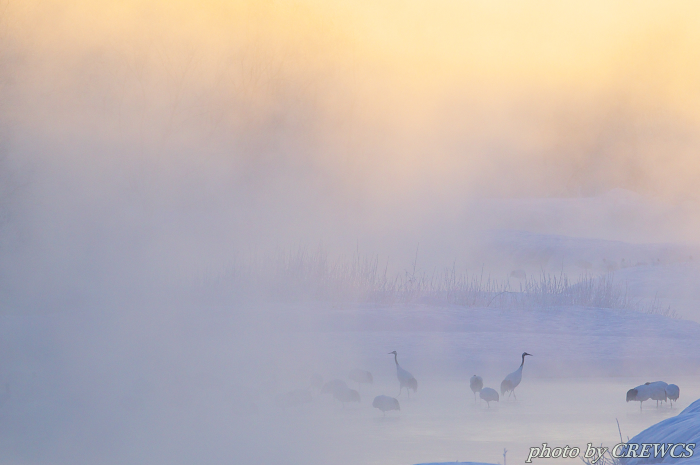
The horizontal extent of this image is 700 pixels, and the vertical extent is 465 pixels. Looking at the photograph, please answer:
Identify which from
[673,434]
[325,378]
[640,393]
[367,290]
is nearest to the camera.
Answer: [673,434]

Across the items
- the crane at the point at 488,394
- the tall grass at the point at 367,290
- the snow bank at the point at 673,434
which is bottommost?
the snow bank at the point at 673,434

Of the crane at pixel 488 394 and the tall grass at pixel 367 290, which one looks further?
the tall grass at pixel 367 290

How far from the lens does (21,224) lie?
8.30 m

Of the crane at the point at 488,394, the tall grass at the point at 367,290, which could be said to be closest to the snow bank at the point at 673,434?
the crane at the point at 488,394

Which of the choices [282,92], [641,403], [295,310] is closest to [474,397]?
[641,403]

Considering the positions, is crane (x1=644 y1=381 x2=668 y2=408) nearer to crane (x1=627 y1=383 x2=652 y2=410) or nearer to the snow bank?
crane (x1=627 y1=383 x2=652 y2=410)

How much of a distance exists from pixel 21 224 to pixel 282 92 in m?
4.79

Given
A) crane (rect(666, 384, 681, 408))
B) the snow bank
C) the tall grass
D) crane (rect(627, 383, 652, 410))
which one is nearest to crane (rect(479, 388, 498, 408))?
crane (rect(627, 383, 652, 410))

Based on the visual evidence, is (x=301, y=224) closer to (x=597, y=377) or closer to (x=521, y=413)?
(x=597, y=377)

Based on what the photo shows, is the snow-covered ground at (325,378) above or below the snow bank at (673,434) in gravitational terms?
above

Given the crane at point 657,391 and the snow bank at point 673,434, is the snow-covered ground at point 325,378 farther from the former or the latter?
the snow bank at point 673,434

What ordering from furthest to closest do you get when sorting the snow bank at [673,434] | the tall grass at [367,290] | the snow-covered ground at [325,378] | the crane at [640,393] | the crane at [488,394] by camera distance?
the tall grass at [367,290] < the crane at [488,394] < the crane at [640,393] < the snow-covered ground at [325,378] < the snow bank at [673,434]

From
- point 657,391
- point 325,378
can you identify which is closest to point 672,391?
point 657,391

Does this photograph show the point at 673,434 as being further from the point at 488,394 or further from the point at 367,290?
the point at 367,290
